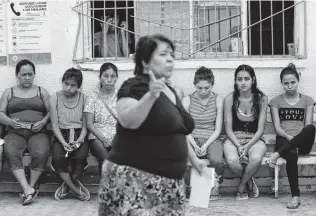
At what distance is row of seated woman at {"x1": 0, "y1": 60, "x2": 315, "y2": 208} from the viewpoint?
609 cm

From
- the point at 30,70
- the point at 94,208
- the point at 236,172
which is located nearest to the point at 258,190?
the point at 236,172

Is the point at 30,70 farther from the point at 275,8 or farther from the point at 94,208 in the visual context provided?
the point at 275,8

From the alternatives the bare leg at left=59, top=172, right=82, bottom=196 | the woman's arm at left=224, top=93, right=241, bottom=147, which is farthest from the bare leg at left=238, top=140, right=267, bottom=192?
the bare leg at left=59, top=172, right=82, bottom=196

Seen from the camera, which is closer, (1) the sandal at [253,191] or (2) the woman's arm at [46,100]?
(1) the sandal at [253,191]

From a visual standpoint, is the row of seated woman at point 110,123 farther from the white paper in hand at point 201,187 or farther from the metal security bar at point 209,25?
the white paper in hand at point 201,187

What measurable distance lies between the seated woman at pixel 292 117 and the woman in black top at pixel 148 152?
2823mm

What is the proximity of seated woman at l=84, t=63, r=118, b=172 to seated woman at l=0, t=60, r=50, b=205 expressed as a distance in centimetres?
49

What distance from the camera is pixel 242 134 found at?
629 cm

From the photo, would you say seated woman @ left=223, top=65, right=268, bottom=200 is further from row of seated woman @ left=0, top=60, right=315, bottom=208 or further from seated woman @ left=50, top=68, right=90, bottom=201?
seated woman @ left=50, top=68, right=90, bottom=201

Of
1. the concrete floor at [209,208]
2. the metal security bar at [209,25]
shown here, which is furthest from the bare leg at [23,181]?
the metal security bar at [209,25]

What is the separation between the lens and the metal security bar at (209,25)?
6.78 m

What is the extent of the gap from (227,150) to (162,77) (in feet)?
9.70

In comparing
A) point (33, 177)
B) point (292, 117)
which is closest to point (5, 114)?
point (33, 177)

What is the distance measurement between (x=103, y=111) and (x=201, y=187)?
2919mm
